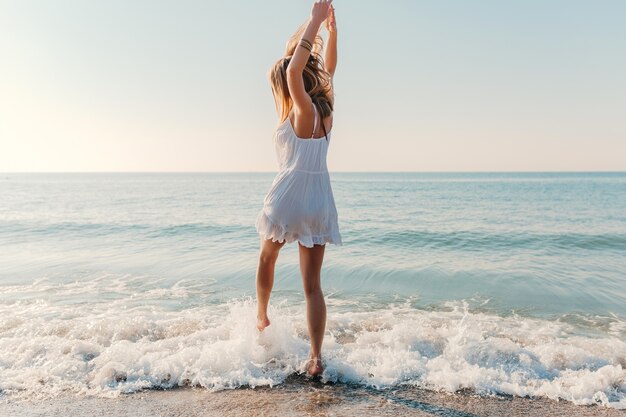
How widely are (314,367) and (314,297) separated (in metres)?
0.49

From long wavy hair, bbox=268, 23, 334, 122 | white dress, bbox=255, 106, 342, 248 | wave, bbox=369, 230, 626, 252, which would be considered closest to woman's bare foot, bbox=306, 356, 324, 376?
white dress, bbox=255, 106, 342, 248

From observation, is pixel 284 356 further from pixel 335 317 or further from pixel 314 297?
pixel 335 317

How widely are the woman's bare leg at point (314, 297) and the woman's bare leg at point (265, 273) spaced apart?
22cm

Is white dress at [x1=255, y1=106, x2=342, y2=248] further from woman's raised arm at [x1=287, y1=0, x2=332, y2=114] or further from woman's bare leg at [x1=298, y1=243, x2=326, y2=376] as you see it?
woman's raised arm at [x1=287, y1=0, x2=332, y2=114]

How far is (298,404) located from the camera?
112 inches

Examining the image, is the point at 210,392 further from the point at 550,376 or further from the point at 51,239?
the point at 51,239

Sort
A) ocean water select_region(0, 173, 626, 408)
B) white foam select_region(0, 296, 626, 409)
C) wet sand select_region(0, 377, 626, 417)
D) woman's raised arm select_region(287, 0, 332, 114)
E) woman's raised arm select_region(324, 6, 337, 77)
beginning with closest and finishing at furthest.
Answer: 1. wet sand select_region(0, 377, 626, 417)
2. woman's raised arm select_region(287, 0, 332, 114)
3. white foam select_region(0, 296, 626, 409)
4. ocean water select_region(0, 173, 626, 408)
5. woman's raised arm select_region(324, 6, 337, 77)

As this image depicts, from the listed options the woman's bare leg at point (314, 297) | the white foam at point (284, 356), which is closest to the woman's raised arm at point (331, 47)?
the woman's bare leg at point (314, 297)

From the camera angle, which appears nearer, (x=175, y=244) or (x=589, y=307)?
(x=589, y=307)

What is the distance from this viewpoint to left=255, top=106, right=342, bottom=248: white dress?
3139 millimetres

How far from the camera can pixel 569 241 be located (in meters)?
12.0

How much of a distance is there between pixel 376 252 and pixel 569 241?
17.9ft

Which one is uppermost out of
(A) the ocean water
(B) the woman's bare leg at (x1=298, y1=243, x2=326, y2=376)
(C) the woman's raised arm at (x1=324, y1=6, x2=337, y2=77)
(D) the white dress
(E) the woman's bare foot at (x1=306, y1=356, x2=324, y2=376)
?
(C) the woman's raised arm at (x1=324, y1=6, x2=337, y2=77)

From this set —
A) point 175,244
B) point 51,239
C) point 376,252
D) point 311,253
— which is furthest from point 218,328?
point 51,239
